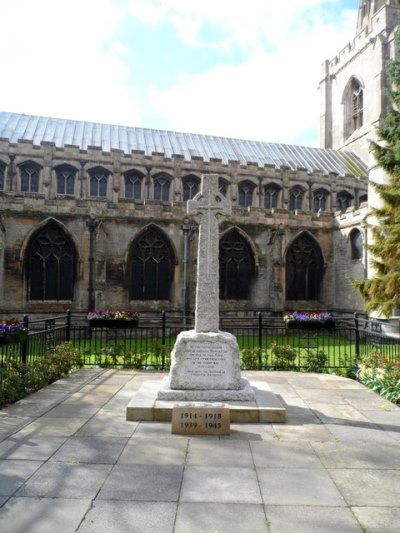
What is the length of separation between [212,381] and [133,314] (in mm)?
8427

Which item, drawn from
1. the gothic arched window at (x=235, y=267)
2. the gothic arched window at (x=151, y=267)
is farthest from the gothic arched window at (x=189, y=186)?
the gothic arched window at (x=151, y=267)

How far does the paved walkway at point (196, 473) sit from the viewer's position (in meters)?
3.24

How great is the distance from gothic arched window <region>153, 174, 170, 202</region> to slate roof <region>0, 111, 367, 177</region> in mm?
2059

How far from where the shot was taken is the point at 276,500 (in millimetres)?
3547

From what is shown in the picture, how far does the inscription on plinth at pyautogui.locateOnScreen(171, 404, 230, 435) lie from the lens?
5.23 m

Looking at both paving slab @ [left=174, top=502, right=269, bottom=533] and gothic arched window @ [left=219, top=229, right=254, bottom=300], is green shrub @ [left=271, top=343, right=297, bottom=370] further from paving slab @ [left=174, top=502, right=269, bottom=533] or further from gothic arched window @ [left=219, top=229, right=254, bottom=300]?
gothic arched window @ [left=219, top=229, right=254, bottom=300]

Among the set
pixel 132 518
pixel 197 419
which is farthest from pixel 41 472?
pixel 197 419

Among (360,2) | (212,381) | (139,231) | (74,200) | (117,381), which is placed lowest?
(117,381)

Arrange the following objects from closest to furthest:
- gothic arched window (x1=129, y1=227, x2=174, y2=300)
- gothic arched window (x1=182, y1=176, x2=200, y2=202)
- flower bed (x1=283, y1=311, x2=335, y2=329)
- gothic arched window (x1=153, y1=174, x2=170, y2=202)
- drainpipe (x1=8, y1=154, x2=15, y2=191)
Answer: flower bed (x1=283, y1=311, x2=335, y2=329) < gothic arched window (x1=129, y1=227, x2=174, y2=300) < drainpipe (x1=8, y1=154, x2=15, y2=191) < gothic arched window (x1=153, y1=174, x2=170, y2=202) < gothic arched window (x1=182, y1=176, x2=200, y2=202)

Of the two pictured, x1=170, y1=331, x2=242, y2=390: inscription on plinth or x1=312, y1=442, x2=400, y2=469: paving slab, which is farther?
x1=170, y1=331, x2=242, y2=390: inscription on plinth

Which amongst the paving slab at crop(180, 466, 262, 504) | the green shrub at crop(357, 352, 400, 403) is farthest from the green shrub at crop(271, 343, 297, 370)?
the paving slab at crop(180, 466, 262, 504)

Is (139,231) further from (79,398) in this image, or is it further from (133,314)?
(79,398)

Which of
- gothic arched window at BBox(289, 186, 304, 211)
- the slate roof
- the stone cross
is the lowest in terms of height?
the stone cross

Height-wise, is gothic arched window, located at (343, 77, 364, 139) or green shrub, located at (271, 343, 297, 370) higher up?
gothic arched window, located at (343, 77, 364, 139)
